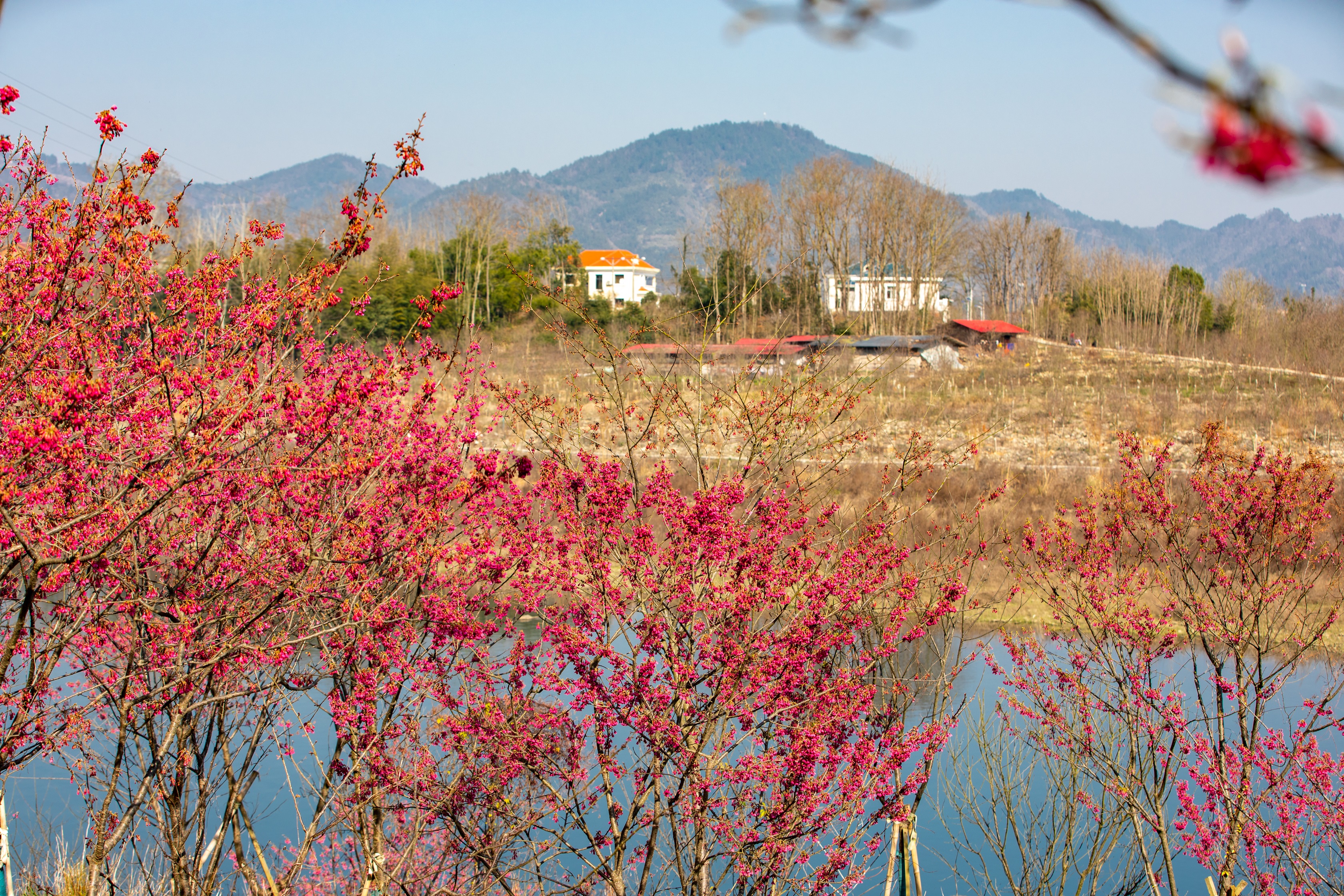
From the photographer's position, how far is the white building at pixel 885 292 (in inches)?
1789

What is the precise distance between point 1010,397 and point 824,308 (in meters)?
14.6

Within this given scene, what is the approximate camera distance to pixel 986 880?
29.5 feet

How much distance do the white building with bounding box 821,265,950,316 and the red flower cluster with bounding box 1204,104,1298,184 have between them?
38195 millimetres

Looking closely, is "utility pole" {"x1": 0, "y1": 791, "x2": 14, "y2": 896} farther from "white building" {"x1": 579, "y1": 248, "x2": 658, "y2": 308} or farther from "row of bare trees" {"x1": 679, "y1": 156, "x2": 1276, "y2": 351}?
"white building" {"x1": 579, "y1": 248, "x2": 658, "y2": 308}

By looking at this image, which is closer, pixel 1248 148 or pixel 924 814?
pixel 1248 148

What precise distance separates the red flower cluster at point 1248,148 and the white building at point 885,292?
38.2 metres

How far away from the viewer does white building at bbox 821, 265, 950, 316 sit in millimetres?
45438

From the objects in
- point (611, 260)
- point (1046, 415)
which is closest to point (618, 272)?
point (611, 260)

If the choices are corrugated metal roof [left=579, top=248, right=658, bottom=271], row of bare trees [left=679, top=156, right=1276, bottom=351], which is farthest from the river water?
corrugated metal roof [left=579, top=248, right=658, bottom=271]

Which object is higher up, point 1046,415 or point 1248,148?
point 1248,148

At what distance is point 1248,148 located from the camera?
646 millimetres

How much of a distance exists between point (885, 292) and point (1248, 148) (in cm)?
5492

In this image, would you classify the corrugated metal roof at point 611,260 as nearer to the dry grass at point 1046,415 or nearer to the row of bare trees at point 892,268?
the row of bare trees at point 892,268

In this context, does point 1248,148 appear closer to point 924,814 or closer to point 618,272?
point 924,814
